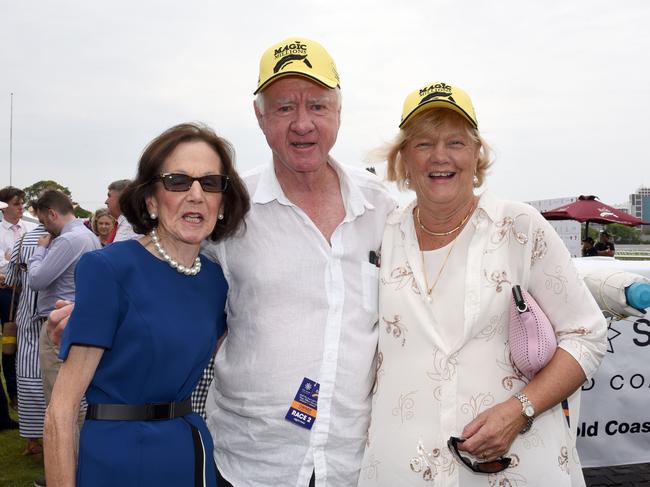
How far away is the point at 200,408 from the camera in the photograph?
2.64 meters

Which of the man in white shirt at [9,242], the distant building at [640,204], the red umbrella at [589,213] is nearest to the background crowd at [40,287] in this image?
the man in white shirt at [9,242]

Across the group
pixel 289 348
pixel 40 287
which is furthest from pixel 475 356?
pixel 40 287

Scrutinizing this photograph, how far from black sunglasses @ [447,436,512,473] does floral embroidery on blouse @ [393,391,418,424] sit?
18cm

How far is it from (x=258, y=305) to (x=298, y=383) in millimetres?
349

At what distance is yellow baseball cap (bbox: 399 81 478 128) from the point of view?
7.61 feet

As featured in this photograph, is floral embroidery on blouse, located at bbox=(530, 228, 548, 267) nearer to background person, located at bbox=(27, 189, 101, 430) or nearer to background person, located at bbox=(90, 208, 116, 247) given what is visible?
background person, located at bbox=(27, 189, 101, 430)

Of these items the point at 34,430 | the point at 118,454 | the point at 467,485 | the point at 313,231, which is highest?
the point at 313,231

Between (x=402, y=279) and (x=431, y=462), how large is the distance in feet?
2.31

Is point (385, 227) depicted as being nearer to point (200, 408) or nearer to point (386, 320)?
point (386, 320)

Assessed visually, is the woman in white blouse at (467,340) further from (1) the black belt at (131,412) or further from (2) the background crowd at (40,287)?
(2) the background crowd at (40,287)

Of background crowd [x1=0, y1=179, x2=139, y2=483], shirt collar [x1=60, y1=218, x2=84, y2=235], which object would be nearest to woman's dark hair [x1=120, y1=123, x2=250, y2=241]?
background crowd [x1=0, y1=179, x2=139, y2=483]

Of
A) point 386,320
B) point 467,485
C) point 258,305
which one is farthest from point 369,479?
point 258,305

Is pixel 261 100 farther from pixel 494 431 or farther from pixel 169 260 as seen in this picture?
pixel 494 431

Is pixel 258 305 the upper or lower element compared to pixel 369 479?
upper
